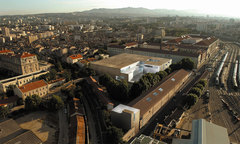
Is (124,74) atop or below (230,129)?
atop

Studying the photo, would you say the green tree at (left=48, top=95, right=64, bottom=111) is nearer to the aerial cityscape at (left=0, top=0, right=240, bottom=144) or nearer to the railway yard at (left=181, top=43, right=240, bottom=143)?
the aerial cityscape at (left=0, top=0, right=240, bottom=144)

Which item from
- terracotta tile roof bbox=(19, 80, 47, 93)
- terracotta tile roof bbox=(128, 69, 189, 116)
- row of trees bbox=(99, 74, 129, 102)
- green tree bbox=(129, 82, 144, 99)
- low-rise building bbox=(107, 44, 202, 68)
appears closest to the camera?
terracotta tile roof bbox=(128, 69, 189, 116)

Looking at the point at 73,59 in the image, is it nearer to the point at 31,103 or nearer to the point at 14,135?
the point at 31,103

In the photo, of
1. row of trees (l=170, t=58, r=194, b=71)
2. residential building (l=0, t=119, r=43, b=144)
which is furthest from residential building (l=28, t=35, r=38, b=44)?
residential building (l=0, t=119, r=43, b=144)

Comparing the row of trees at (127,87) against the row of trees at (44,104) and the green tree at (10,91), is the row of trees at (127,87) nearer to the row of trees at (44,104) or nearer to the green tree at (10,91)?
the row of trees at (44,104)

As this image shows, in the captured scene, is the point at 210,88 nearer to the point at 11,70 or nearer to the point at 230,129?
the point at 230,129

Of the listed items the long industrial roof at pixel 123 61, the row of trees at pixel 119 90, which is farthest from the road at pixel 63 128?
the long industrial roof at pixel 123 61

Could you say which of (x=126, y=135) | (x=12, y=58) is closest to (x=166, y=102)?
(x=126, y=135)
